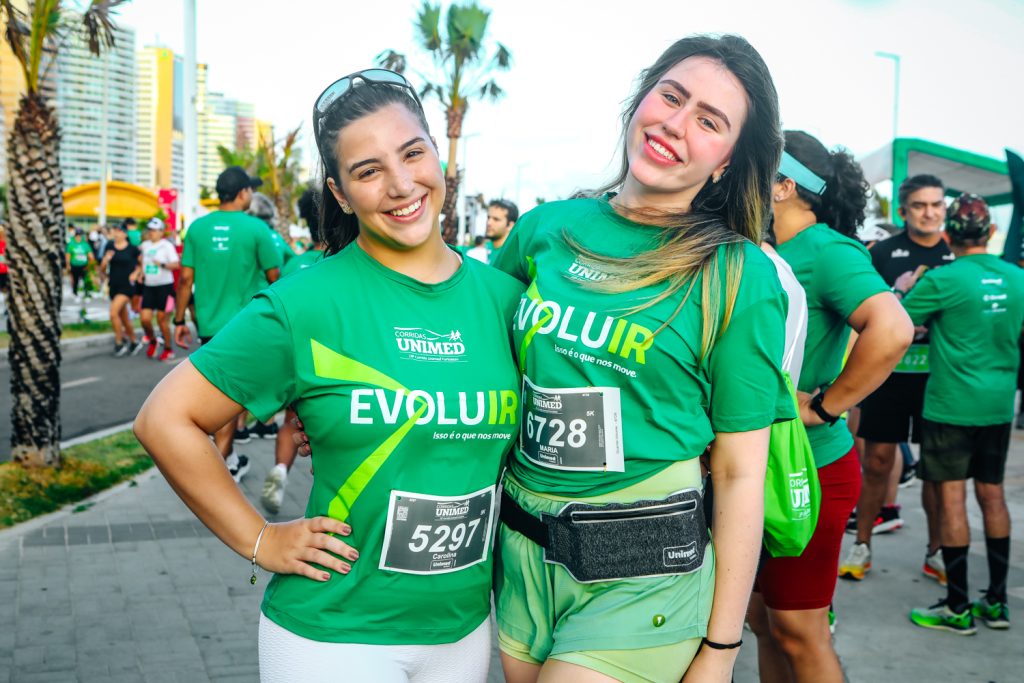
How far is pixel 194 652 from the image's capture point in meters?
4.25

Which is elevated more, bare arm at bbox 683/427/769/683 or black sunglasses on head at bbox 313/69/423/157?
black sunglasses on head at bbox 313/69/423/157

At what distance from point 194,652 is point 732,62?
3.46 meters

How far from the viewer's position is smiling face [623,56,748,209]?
2.23 meters

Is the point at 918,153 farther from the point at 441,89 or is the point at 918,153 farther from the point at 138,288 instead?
the point at 441,89

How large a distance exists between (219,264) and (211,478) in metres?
5.90

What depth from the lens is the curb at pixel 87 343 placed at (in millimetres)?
16000

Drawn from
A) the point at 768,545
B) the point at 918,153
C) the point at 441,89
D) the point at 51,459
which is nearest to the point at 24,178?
the point at 51,459

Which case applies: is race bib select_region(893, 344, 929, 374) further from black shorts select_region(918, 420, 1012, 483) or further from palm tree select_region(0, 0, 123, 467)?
palm tree select_region(0, 0, 123, 467)

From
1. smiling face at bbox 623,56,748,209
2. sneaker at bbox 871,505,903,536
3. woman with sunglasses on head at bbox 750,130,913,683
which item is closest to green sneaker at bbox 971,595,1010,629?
sneaker at bbox 871,505,903,536

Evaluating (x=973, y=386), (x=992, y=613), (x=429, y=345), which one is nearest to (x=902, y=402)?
(x=973, y=386)

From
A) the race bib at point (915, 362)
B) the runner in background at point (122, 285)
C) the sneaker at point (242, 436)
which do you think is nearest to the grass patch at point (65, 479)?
the sneaker at point (242, 436)

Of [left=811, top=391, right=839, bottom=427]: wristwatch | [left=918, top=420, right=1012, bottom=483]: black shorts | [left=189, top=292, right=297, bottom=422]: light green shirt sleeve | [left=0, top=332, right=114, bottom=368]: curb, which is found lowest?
[left=0, top=332, right=114, bottom=368]: curb

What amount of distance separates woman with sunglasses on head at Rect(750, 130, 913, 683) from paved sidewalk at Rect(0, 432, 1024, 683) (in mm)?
1217

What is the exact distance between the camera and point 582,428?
2.09 m
